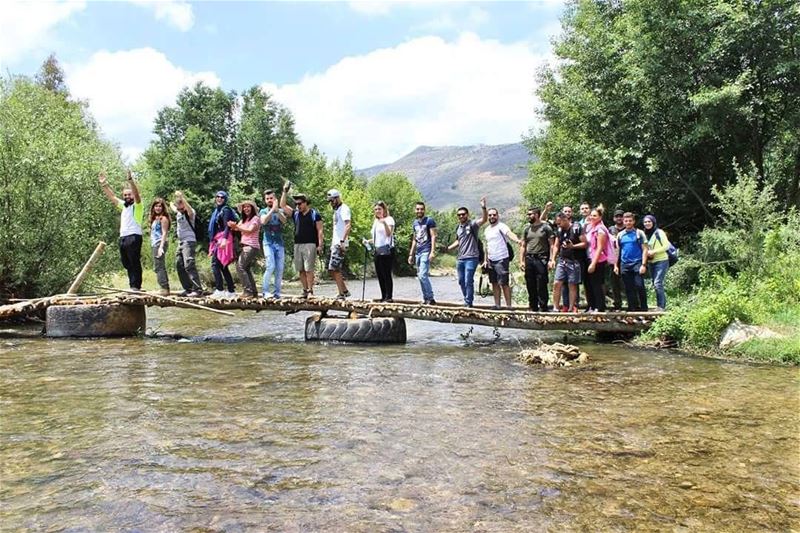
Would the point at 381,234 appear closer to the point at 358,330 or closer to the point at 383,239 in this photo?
the point at 383,239

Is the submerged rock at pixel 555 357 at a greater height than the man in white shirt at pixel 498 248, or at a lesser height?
lesser

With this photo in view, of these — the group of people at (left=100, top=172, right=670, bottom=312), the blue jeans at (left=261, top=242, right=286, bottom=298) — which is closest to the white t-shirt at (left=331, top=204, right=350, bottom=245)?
the group of people at (left=100, top=172, right=670, bottom=312)

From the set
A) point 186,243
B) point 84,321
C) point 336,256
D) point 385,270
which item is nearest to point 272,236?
point 336,256

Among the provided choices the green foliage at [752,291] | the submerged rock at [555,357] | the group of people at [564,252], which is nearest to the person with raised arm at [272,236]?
the group of people at [564,252]

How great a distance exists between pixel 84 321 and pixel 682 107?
53.9 feet

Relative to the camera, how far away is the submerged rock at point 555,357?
10031 millimetres

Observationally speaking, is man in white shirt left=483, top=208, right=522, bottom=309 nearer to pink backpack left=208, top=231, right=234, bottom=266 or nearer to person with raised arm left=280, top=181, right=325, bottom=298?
person with raised arm left=280, top=181, right=325, bottom=298

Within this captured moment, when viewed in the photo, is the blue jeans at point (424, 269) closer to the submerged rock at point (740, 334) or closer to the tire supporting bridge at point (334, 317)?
the tire supporting bridge at point (334, 317)

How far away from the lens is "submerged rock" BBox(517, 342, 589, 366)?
395 inches

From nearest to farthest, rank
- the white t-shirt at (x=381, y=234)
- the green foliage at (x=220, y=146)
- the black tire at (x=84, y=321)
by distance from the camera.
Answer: the white t-shirt at (x=381, y=234) < the black tire at (x=84, y=321) < the green foliage at (x=220, y=146)

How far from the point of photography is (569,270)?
1249cm

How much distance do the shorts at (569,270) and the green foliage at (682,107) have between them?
20.1 feet

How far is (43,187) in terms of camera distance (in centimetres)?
1602

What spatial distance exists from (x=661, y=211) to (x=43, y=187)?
18104 mm
